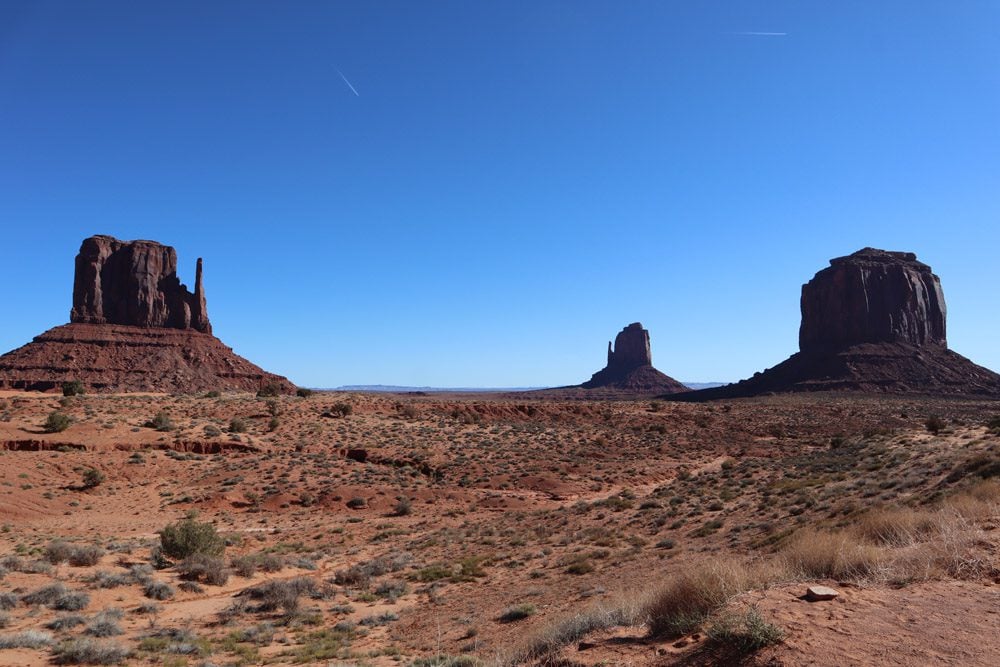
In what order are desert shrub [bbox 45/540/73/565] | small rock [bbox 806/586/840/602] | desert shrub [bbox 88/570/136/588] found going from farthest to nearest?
desert shrub [bbox 45/540/73/565] < desert shrub [bbox 88/570/136/588] < small rock [bbox 806/586/840/602]

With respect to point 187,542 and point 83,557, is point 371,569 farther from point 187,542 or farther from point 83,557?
point 83,557

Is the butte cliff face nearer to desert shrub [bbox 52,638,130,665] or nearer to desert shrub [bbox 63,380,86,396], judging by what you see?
desert shrub [bbox 63,380,86,396]

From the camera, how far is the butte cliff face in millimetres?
159625

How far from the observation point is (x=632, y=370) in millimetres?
171125

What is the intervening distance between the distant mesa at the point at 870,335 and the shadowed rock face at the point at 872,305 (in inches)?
6.3

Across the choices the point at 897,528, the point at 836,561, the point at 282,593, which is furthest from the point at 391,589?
the point at 897,528

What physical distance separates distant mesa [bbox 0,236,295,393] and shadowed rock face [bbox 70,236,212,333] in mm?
128

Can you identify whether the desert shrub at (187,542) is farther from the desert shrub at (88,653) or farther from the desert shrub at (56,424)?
the desert shrub at (56,424)

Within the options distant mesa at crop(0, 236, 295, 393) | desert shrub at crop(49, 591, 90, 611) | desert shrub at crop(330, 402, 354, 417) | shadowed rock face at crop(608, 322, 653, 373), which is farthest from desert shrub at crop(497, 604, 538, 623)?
shadowed rock face at crop(608, 322, 653, 373)

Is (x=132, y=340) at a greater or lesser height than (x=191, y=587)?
greater

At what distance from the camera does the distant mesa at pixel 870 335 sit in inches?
3725

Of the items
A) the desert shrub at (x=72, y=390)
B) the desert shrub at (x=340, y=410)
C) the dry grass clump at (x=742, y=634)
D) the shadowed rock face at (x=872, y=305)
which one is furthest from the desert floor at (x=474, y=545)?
the shadowed rock face at (x=872, y=305)

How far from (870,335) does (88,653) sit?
415ft

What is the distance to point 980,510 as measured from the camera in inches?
355
